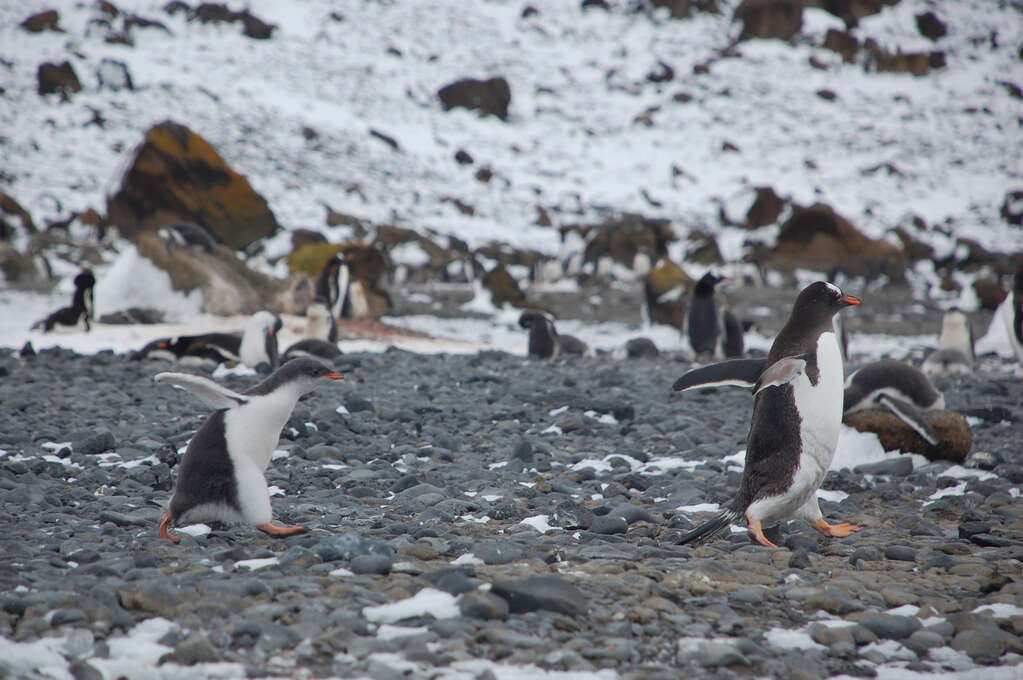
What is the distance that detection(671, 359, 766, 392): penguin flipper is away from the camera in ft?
11.5

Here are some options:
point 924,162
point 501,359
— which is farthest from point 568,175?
point 501,359

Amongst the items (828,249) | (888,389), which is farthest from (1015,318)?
(828,249)

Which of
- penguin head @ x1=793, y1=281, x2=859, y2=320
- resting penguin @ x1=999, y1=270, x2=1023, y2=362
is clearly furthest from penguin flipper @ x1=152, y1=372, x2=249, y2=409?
resting penguin @ x1=999, y1=270, x2=1023, y2=362

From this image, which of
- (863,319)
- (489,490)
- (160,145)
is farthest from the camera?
(160,145)

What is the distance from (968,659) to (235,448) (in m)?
2.43

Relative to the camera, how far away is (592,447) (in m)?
4.70

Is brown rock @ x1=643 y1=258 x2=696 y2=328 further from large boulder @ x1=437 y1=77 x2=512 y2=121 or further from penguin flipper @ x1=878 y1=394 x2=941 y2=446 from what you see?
large boulder @ x1=437 y1=77 x2=512 y2=121

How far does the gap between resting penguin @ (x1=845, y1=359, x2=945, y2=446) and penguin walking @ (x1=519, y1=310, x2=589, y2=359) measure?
14.2 feet

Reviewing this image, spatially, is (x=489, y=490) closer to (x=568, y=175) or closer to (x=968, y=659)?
(x=968, y=659)

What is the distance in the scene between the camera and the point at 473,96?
1559 inches

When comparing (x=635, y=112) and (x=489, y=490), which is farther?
(x=635, y=112)

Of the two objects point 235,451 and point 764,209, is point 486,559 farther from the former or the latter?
point 764,209

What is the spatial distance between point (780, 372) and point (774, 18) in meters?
48.8

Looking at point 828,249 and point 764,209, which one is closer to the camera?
point 828,249
